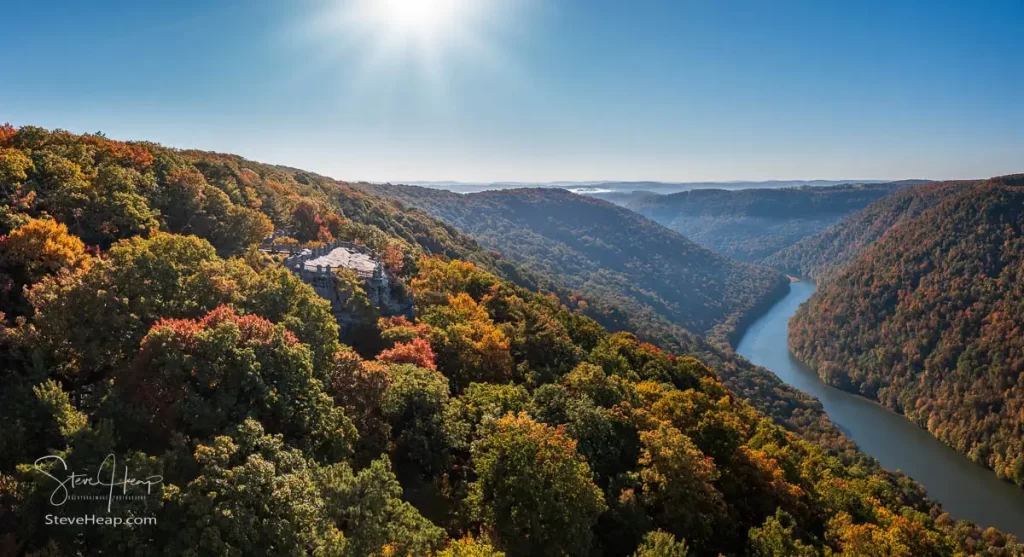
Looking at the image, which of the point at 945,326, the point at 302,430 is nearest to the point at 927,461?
Answer: the point at 945,326

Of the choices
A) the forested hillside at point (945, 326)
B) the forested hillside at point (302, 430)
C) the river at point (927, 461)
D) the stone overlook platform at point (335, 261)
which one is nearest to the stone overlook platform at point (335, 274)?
the stone overlook platform at point (335, 261)

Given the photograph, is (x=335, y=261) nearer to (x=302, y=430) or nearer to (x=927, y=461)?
(x=302, y=430)

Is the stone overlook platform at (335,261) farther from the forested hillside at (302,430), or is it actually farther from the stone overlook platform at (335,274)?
the forested hillside at (302,430)

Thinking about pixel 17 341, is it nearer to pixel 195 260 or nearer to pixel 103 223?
pixel 195 260

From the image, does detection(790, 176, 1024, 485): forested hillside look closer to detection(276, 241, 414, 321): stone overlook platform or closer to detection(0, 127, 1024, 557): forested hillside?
Answer: detection(0, 127, 1024, 557): forested hillside

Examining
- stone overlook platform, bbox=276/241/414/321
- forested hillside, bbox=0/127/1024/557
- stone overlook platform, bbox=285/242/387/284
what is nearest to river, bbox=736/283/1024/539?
forested hillside, bbox=0/127/1024/557
